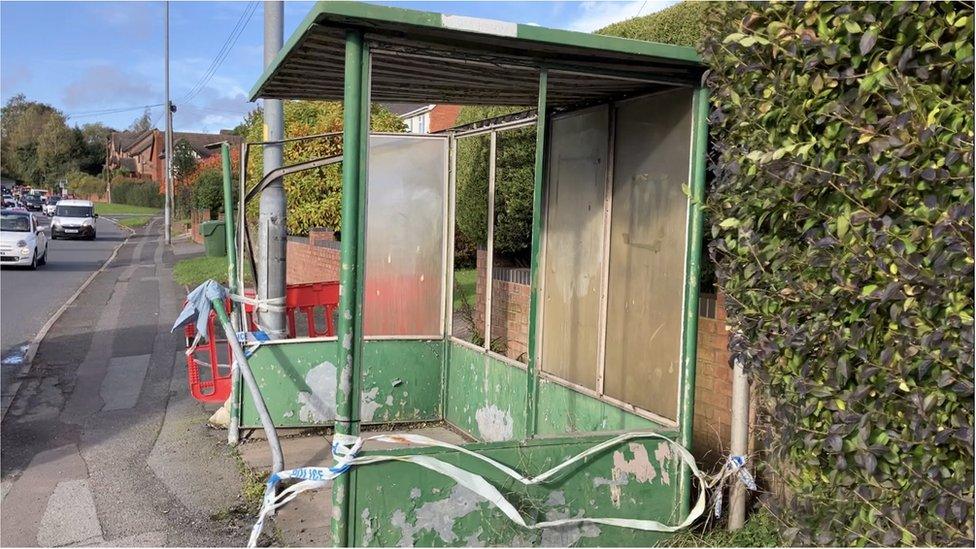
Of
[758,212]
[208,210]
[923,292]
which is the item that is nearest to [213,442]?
[758,212]

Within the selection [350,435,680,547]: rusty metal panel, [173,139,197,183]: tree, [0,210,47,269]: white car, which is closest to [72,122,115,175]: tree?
[173,139,197,183]: tree

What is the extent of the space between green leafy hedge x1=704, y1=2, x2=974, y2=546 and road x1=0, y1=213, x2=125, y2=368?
27.8 feet

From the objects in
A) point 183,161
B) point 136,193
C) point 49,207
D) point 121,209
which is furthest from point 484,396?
point 136,193

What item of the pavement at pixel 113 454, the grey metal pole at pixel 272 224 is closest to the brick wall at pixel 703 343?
the grey metal pole at pixel 272 224

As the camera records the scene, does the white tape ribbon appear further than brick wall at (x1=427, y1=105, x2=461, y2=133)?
No

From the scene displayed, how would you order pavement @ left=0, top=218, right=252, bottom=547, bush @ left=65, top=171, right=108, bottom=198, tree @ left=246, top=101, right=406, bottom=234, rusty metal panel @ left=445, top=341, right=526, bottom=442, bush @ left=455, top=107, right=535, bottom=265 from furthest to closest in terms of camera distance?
1. bush @ left=65, top=171, right=108, bottom=198
2. tree @ left=246, top=101, right=406, bottom=234
3. bush @ left=455, top=107, right=535, bottom=265
4. rusty metal panel @ left=445, top=341, right=526, bottom=442
5. pavement @ left=0, top=218, right=252, bottom=547

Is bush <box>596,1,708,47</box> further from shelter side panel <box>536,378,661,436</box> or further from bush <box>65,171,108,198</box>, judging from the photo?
bush <box>65,171,108,198</box>

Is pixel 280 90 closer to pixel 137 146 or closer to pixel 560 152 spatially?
pixel 560 152

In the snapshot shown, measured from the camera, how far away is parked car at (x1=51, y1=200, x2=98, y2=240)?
1385 inches

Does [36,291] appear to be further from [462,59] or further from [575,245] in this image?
[462,59]

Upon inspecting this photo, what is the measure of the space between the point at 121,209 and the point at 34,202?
7.20 m

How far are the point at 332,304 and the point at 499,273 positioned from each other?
152cm

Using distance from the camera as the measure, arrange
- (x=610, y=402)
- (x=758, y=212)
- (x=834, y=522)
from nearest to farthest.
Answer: (x=834, y=522), (x=758, y=212), (x=610, y=402)

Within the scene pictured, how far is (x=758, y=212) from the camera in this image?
10.7 feet
